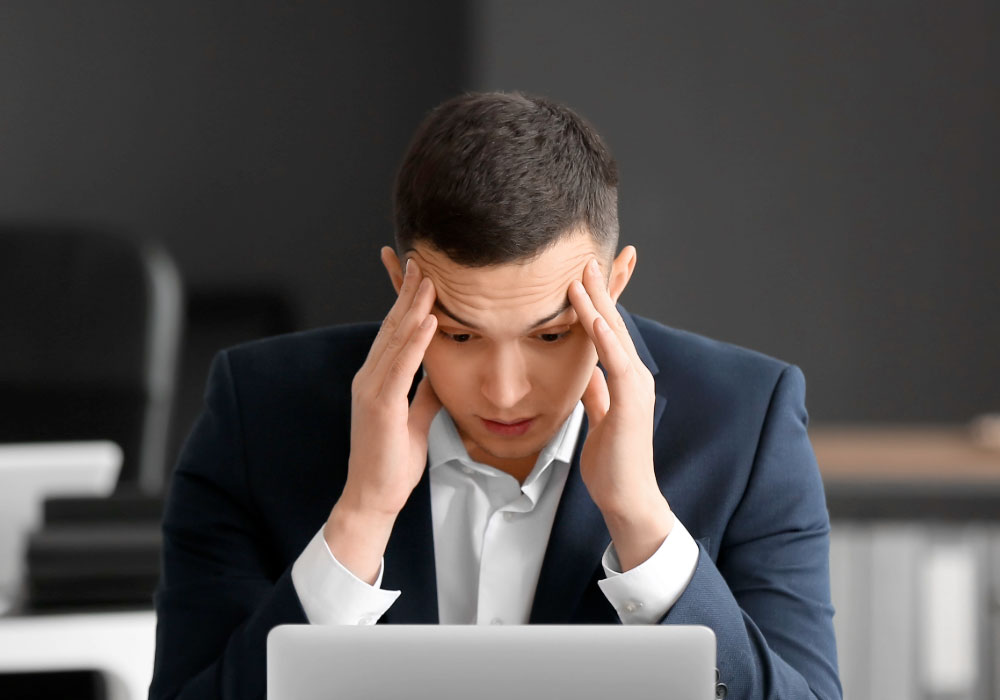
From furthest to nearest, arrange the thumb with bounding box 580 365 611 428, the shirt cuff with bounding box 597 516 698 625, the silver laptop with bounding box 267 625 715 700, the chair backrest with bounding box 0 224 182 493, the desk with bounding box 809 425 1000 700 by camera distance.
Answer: the chair backrest with bounding box 0 224 182 493 < the desk with bounding box 809 425 1000 700 < the thumb with bounding box 580 365 611 428 < the shirt cuff with bounding box 597 516 698 625 < the silver laptop with bounding box 267 625 715 700

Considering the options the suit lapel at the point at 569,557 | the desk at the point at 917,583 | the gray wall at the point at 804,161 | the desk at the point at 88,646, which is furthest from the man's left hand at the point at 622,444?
the gray wall at the point at 804,161

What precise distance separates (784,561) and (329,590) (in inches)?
20.2

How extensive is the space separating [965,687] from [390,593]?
1.63m

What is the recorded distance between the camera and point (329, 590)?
1133mm

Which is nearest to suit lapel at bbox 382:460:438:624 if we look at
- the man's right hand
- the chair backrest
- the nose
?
the man's right hand

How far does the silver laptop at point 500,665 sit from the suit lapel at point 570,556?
20.2 inches

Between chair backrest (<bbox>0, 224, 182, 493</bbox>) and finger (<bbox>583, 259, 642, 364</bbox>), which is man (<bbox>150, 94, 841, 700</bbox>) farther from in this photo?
chair backrest (<bbox>0, 224, 182, 493</bbox>)

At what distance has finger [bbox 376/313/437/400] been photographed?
3.74ft

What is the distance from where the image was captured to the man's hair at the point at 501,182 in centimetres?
114

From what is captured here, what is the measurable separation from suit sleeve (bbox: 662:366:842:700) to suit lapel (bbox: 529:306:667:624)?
15cm

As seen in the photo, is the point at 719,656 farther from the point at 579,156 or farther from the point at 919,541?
the point at 919,541

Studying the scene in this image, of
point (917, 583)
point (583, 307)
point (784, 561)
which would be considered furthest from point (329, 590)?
point (917, 583)

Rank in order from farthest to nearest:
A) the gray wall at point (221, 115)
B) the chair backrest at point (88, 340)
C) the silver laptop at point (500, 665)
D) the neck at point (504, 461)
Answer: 1. the gray wall at point (221, 115)
2. the chair backrest at point (88, 340)
3. the neck at point (504, 461)
4. the silver laptop at point (500, 665)

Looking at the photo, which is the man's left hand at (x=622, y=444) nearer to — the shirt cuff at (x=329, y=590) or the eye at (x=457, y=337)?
the eye at (x=457, y=337)
